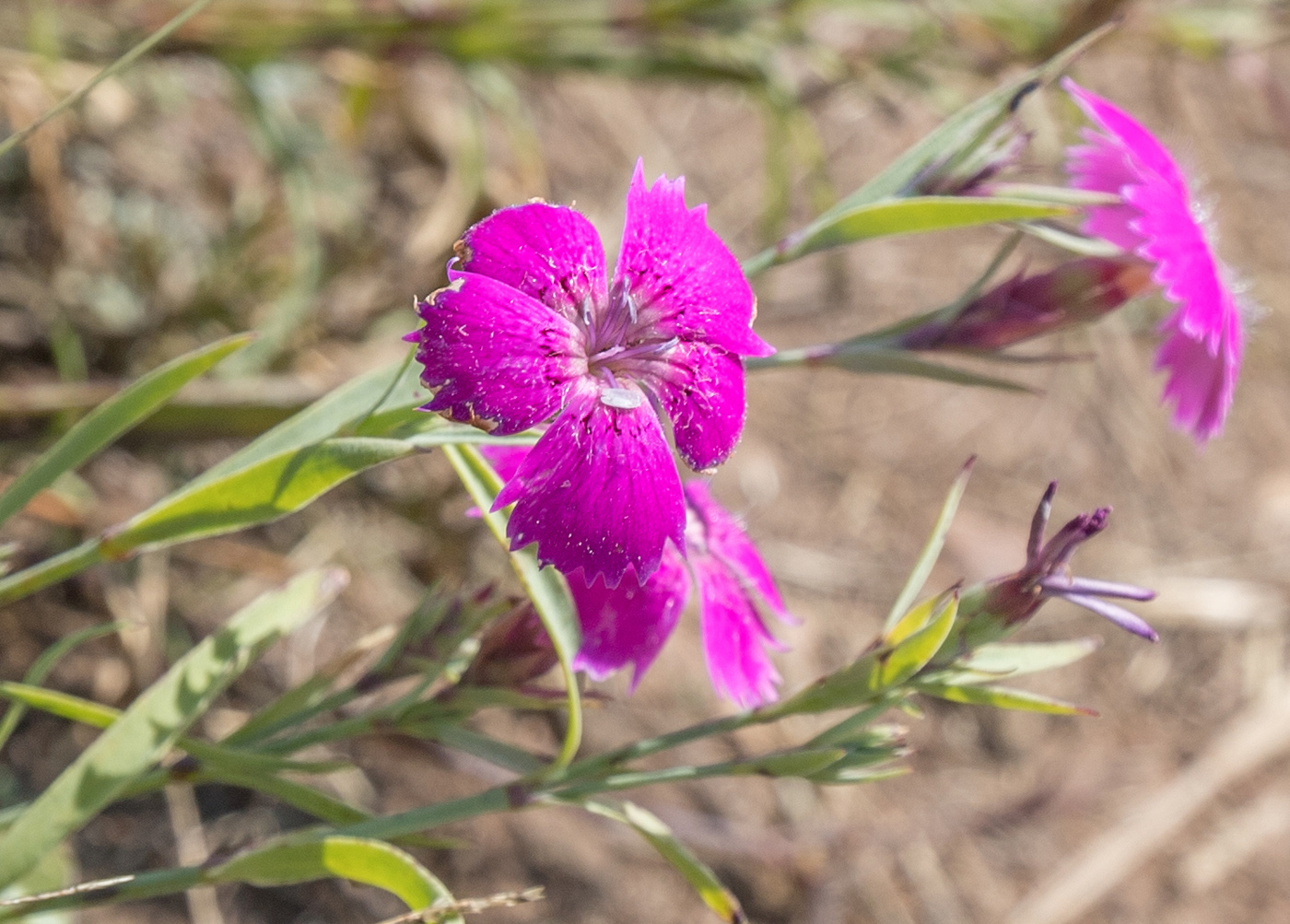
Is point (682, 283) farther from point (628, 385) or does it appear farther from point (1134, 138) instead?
point (1134, 138)

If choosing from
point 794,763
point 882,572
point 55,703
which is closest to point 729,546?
point 794,763

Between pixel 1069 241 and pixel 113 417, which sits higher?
pixel 113 417

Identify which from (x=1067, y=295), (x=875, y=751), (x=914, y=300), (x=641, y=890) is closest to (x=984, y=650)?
(x=875, y=751)

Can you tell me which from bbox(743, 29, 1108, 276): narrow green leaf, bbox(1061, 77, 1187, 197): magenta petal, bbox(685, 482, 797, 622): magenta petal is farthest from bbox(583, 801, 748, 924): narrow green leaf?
bbox(1061, 77, 1187, 197): magenta petal

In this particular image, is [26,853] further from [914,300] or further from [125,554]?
[914,300]

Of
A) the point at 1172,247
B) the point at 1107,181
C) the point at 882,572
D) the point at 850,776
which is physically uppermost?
the point at 882,572

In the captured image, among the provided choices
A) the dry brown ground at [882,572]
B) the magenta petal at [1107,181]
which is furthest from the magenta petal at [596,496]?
the dry brown ground at [882,572]

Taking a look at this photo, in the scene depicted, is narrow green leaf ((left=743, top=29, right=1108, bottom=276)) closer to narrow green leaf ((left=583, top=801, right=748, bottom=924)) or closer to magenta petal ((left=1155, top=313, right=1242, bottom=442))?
magenta petal ((left=1155, top=313, right=1242, bottom=442))
